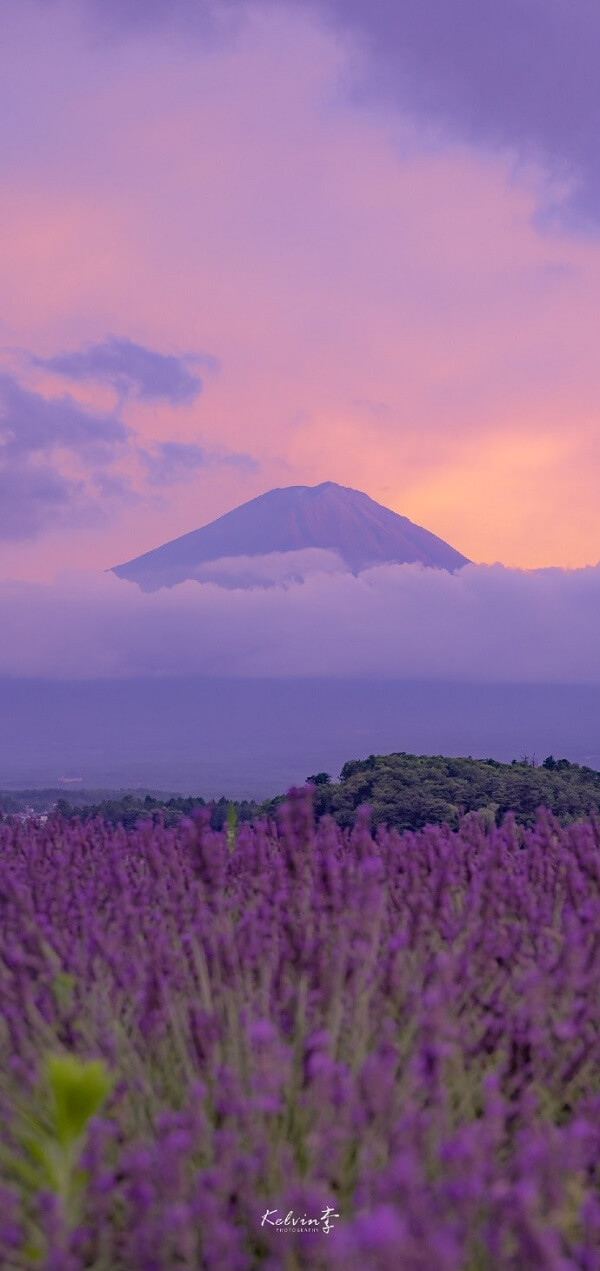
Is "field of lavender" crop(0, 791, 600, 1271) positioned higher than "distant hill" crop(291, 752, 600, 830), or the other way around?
"distant hill" crop(291, 752, 600, 830)

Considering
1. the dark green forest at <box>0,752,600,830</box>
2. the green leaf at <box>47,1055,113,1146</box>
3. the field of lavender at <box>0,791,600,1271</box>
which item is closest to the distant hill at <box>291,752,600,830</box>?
the dark green forest at <box>0,752,600,830</box>

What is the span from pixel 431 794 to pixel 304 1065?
17.0 feet

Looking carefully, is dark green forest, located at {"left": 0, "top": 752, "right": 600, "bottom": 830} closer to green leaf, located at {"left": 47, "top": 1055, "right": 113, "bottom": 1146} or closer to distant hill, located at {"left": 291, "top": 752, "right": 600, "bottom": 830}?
distant hill, located at {"left": 291, "top": 752, "right": 600, "bottom": 830}

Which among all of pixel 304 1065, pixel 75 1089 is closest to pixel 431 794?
pixel 304 1065

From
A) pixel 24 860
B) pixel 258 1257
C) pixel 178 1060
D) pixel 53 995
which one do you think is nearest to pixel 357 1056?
pixel 258 1257

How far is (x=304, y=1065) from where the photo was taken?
2.65 meters

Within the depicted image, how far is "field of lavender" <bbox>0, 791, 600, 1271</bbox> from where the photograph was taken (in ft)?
5.61

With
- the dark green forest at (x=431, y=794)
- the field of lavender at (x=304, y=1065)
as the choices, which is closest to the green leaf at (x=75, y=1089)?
the field of lavender at (x=304, y=1065)

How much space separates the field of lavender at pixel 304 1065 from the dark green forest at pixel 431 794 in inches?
130

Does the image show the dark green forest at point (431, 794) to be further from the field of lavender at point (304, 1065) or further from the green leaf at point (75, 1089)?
the green leaf at point (75, 1089)

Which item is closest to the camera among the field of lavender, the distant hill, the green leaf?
the field of lavender

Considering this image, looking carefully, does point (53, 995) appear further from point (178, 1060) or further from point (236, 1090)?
point (236, 1090)

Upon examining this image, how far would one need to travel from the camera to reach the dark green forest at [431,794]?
751 centimetres

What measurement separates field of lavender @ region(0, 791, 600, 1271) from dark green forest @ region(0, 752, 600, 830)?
330cm
